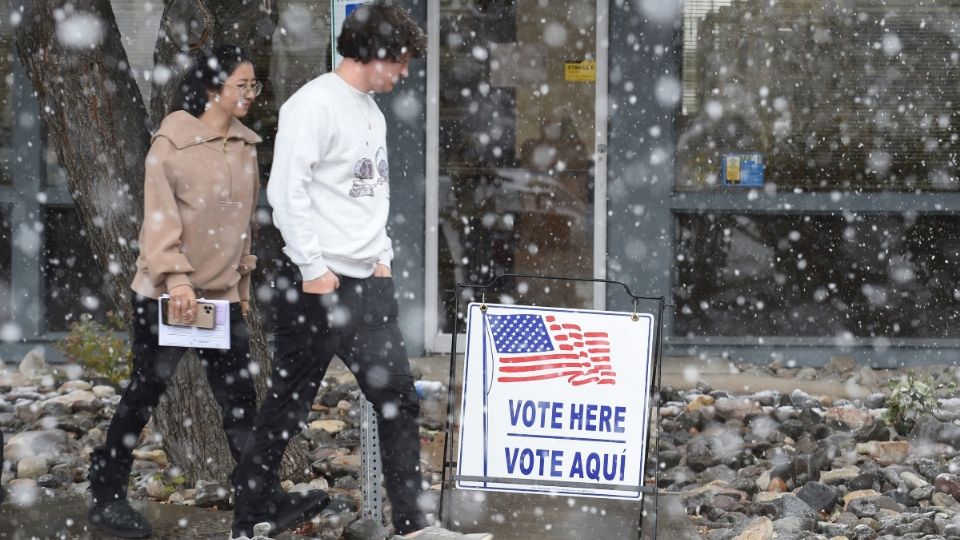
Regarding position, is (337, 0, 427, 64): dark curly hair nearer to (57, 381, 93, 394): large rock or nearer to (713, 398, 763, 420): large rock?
(713, 398, 763, 420): large rock

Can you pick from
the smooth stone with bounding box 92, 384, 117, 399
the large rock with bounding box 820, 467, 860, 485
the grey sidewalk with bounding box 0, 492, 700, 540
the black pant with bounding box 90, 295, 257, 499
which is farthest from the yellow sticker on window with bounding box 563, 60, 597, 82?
the black pant with bounding box 90, 295, 257, 499

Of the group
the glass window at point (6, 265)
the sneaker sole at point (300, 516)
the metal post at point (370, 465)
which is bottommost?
the sneaker sole at point (300, 516)

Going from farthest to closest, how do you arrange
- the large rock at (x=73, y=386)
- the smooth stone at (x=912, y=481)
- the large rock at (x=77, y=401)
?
the large rock at (x=73, y=386)
the large rock at (x=77, y=401)
the smooth stone at (x=912, y=481)

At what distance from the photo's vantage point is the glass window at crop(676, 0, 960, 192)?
27.3 feet

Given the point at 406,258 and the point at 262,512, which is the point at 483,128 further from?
the point at 262,512

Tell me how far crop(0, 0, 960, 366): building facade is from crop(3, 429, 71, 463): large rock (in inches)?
87.7

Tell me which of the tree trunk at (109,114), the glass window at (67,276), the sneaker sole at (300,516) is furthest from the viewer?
the glass window at (67,276)

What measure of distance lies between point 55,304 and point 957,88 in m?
6.58

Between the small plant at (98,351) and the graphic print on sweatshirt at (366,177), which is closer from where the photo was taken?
the graphic print on sweatshirt at (366,177)

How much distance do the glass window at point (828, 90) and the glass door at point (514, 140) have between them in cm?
75

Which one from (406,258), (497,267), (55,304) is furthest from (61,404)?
(497,267)

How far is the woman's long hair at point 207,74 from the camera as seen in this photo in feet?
13.9

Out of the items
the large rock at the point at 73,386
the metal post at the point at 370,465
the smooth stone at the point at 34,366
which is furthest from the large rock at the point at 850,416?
the smooth stone at the point at 34,366

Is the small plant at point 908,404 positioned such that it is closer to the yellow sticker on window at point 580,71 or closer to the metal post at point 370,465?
the yellow sticker on window at point 580,71
